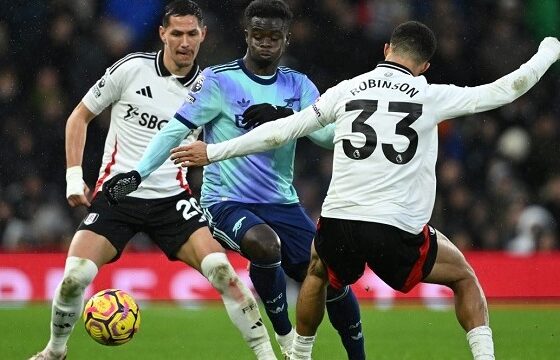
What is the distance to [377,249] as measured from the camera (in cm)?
595

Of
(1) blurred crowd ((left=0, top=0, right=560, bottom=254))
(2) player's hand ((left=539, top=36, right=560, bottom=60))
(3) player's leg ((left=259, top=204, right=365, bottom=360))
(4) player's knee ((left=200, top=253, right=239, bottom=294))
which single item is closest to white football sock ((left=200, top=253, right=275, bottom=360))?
(4) player's knee ((left=200, top=253, right=239, bottom=294))

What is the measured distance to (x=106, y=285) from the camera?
13.0 metres

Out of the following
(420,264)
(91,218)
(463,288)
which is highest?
(420,264)

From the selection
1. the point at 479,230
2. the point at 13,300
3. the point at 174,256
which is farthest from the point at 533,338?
the point at 13,300

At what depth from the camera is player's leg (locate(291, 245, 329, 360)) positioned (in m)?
6.27

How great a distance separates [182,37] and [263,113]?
775 millimetres

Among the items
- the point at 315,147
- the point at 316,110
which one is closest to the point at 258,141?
the point at 316,110

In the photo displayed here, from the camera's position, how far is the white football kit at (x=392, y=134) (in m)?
5.93

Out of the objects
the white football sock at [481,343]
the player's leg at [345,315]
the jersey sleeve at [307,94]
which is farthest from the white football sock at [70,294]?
the white football sock at [481,343]

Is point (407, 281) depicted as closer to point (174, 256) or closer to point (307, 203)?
point (174, 256)

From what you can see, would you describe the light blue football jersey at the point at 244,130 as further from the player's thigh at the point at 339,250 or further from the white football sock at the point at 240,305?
the player's thigh at the point at 339,250

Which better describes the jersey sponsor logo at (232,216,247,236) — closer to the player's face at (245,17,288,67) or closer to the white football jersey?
the white football jersey

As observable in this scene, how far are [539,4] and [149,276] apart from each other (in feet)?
20.9

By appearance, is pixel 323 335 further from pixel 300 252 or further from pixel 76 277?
pixel 76 277
